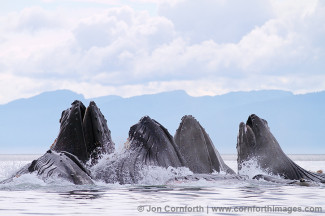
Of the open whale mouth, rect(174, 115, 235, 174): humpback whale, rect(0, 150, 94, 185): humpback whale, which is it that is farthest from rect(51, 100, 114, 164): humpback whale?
the open whale mouth

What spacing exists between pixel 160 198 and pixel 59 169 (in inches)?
135

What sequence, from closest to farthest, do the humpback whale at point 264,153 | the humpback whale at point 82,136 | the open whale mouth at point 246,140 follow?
the humpback whale at point 82,136
the humpback whale at point 264,153
the open whale mouth at point 246,140

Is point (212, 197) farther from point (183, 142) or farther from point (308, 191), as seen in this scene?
point (183, 142)

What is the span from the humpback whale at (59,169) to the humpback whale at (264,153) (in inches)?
246

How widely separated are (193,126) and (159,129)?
6.74 feet

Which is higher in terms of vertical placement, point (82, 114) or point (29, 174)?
point (82, 114)

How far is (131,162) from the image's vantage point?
17297 millimetres

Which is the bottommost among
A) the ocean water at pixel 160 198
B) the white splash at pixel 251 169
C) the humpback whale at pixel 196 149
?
the ocean water at pixel 160 198

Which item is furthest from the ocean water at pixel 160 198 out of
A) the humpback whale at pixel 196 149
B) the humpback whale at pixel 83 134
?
the humpback whale at pixel 83 134

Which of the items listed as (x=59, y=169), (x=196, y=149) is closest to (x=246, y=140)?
(x=196, y=149)

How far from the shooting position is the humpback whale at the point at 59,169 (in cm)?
1547

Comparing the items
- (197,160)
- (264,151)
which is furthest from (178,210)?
(264,151)

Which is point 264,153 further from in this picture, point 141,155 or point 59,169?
point 59,169

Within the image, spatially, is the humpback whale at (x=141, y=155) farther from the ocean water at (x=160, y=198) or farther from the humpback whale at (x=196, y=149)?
the humpback whale at (x=196, y=149)
